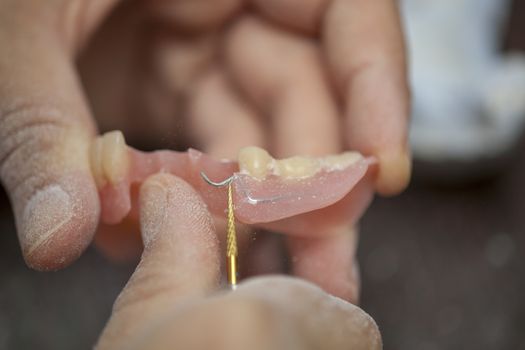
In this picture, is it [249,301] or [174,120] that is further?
[174,120]

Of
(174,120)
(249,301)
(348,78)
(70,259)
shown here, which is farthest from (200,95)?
(249,301)

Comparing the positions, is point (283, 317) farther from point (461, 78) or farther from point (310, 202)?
point (461, 78)

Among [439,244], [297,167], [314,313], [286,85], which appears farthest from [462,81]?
[314,313]

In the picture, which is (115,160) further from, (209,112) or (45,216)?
(209,112)

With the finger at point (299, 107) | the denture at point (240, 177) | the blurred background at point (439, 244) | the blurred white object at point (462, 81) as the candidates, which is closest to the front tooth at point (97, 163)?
the denture at point (240, 177)

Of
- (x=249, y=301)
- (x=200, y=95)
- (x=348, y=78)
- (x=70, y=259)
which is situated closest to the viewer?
(x=249, y=301)

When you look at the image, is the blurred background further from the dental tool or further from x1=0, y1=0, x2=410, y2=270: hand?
the dental tool
